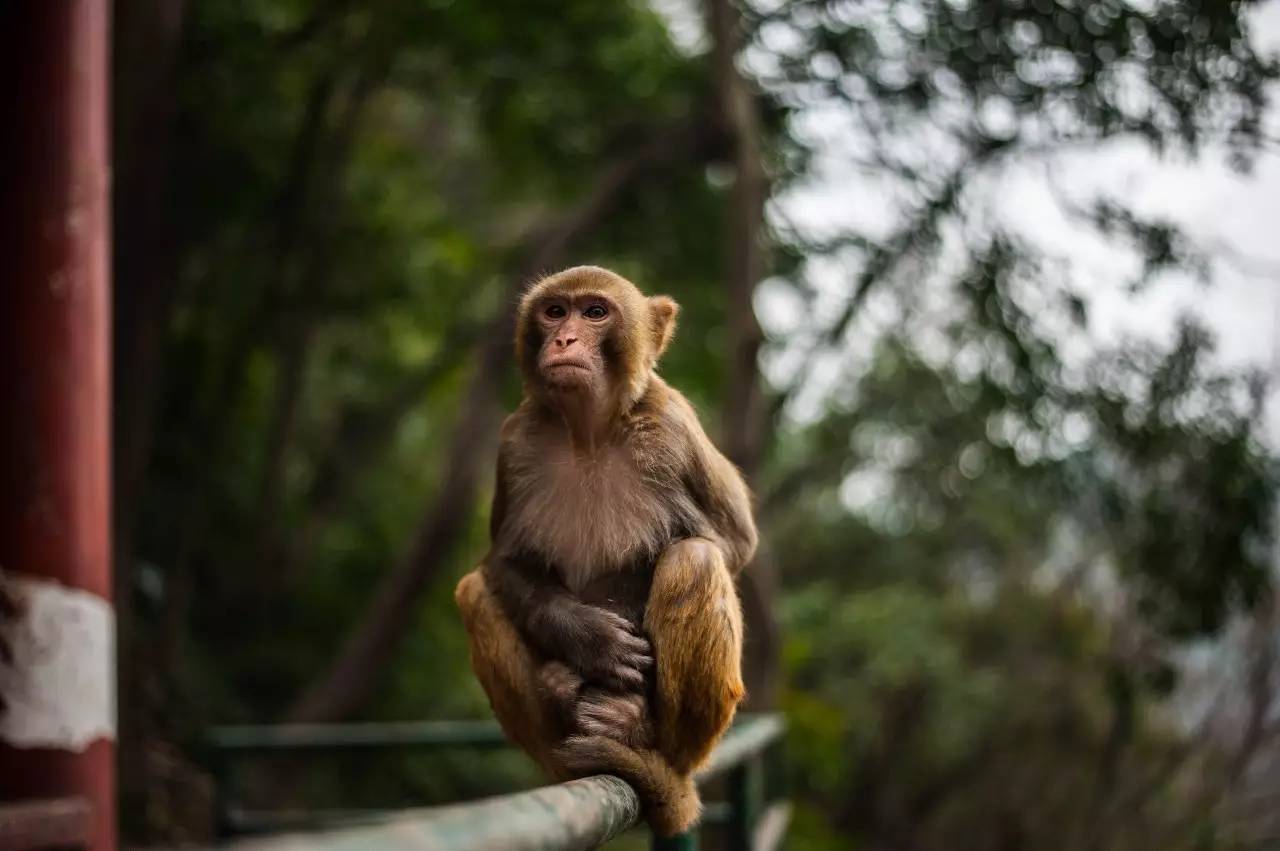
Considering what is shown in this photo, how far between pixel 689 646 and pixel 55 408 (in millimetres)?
1957

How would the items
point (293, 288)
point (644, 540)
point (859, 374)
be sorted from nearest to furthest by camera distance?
1. point (644, 540)
2. point (293, 288)
3. point (859, 374)

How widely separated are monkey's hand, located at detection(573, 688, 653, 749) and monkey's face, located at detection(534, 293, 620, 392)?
60 cm

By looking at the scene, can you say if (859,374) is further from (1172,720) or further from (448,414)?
(1172,720)

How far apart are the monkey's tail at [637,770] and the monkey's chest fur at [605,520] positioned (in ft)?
1.21

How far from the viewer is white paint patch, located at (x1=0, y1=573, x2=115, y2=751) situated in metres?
3.33

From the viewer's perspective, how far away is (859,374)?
9.86m

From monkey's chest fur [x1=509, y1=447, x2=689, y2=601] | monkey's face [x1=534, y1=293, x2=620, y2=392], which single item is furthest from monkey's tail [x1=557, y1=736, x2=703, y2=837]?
monkey's face [x1=534, y1=293, x2=620, y2=392]

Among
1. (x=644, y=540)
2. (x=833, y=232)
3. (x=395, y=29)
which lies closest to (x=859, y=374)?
(x=833, y=232)

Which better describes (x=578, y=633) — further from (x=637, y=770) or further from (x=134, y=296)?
(x=134, y=296)

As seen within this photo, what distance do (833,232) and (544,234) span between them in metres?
1.70

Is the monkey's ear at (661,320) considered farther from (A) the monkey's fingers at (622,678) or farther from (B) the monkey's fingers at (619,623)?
(A) the monkey's fingers at (622,678)

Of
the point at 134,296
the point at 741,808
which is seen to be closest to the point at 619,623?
the point at 741,808

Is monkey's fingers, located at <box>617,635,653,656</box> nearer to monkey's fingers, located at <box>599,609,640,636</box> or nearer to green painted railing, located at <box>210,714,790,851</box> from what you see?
monkey's fingers, located at <box>599,609,640,636</box>

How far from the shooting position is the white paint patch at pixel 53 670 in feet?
10.9
